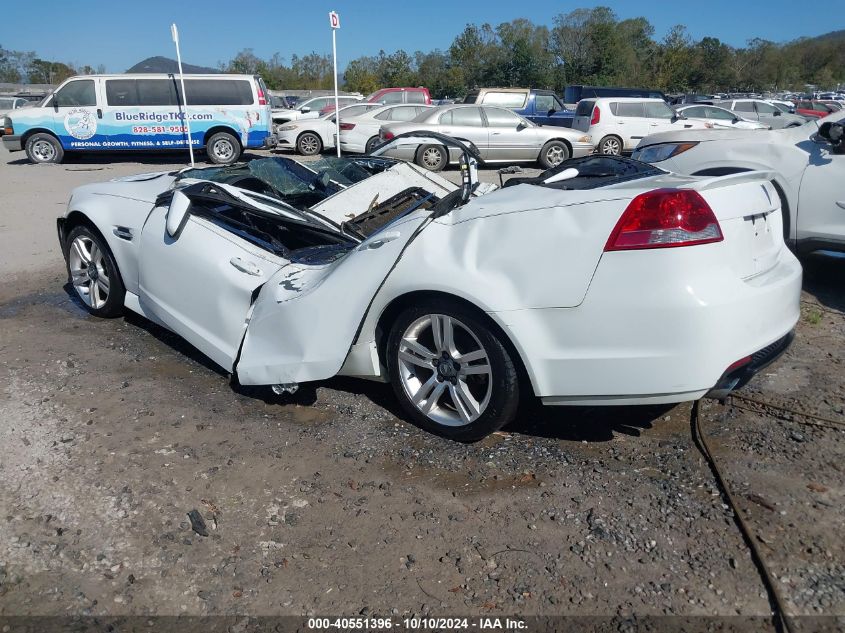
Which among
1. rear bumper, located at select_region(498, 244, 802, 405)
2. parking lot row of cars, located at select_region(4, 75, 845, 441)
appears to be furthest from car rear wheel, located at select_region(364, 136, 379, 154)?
rear bumper, located at select_region(498, 244, 802, 405)

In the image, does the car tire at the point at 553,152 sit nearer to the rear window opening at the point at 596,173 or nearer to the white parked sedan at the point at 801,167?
the white parked sedan at the point at 801,167

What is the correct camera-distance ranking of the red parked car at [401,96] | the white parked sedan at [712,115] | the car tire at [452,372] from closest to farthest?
the car tire at [452,372] < the white parked sedan at [712,115] < the red parked car at [401,96]

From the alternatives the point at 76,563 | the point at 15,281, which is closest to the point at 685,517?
the point at 76,563

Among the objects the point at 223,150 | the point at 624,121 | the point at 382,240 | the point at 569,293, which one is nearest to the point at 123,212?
the point at 382,240

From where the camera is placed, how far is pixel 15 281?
6.25 meters

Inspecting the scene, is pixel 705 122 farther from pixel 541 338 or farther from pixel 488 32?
pixel 488 32

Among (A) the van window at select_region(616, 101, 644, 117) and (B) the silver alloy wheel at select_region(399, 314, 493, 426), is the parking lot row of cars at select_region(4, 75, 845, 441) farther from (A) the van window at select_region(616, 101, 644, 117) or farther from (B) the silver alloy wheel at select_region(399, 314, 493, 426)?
(A) the van window at select_region(616, 101, 644, 117)

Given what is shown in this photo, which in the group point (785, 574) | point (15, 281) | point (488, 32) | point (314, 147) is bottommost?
point (785, 574)

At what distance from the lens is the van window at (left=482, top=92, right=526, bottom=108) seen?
64.6ft

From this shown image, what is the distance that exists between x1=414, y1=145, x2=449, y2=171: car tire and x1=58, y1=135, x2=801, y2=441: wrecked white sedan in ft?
35.5

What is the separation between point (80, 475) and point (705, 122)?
18237mm

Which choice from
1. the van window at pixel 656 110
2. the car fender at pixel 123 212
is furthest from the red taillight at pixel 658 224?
the van window at pixel 656 110

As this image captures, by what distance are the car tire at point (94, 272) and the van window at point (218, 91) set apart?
12.5 m

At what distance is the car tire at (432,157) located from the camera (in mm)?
14734
